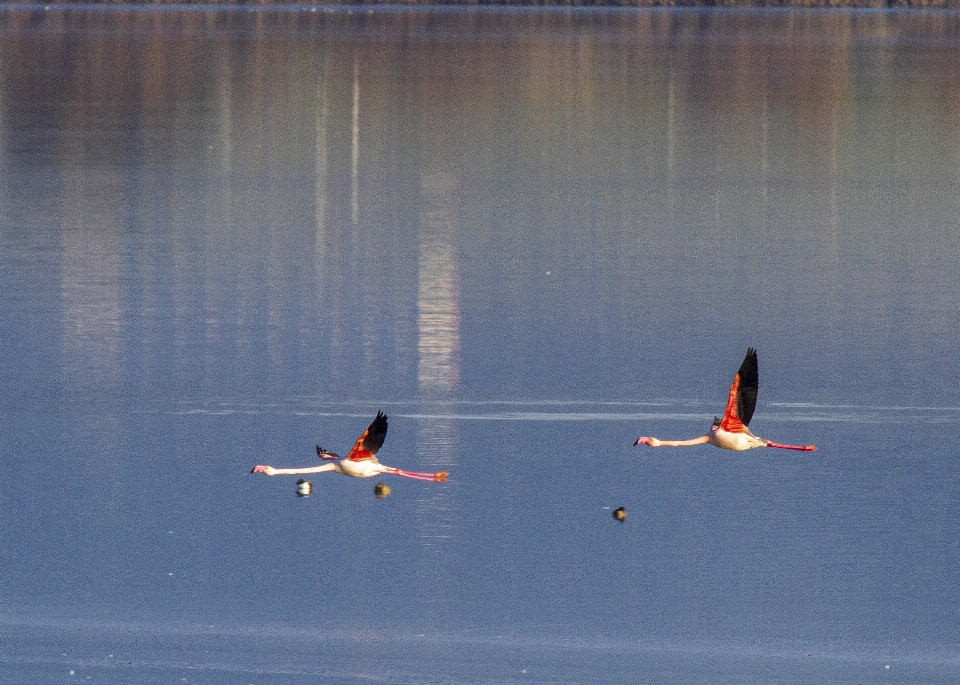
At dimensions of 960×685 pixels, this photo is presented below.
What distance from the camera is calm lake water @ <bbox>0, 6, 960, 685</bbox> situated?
28.9 ft

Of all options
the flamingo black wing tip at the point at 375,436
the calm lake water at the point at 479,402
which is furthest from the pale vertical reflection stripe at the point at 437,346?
the flamingo black wing tip at the point at 375,436

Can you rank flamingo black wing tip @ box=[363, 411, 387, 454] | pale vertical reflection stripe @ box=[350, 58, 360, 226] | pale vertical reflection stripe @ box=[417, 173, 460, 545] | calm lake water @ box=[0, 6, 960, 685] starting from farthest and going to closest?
pale vertical reflection stripe @ box=[350, 58, 360, 226]
pale vertical reflection stripe @ box=[417, 173, 460, 545]
flamingo black wing tip @ box=[363, 411, 387, 454]
calm lake water @ box=[0, 6, 960, 685]

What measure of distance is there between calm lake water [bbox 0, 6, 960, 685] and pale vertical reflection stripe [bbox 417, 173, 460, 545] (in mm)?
35

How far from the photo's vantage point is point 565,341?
14.0 m

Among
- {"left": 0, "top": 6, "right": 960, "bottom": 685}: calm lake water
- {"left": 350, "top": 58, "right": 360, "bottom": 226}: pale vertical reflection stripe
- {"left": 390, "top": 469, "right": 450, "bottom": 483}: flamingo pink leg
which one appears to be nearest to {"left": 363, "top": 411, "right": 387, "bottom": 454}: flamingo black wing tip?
{"left": 390, "top": 469, "right": 450, "bottom": 483}: flamingo pink leg

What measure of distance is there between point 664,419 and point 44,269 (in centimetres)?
636

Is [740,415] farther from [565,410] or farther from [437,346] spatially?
[437,346]

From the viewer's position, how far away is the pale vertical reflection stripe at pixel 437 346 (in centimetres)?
1046

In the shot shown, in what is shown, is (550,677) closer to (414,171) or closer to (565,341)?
(565,341)

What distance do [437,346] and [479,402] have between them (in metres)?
1.42

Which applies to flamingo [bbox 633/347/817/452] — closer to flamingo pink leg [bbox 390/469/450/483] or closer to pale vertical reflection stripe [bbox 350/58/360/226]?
flamingo pink leg [bbox 390/469/450/483]

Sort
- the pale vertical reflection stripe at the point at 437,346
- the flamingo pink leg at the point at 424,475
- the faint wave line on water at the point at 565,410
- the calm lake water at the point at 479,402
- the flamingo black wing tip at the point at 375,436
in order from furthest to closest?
1. the faint wave line on water at the point at 565,410
2. the pale vertical reflection stripe at the point at 437,346
3. the flamingo pink leg at the point at 424,475
4. the flamingo black wing tip at the point at 375,436
5. the calm lake water at the point at 479,402

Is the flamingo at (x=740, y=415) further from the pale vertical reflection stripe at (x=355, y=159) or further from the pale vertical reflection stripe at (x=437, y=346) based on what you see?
the pale vertical reflection stripe at (x=355, y=159)

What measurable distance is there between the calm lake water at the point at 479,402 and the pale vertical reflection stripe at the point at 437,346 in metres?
0.03
